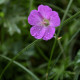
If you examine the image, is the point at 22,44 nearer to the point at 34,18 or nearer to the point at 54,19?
the point at 34,18

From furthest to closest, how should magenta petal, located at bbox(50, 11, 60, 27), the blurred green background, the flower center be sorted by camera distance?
the blurred green background
the flower center
magenta petal, located at bbox(50, 11, 60, 27)

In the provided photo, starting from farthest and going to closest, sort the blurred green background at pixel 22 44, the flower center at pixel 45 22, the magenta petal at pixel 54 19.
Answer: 1. the blurred green background at pixel 22 44
2. the flower center at pixel 45 22
3. the magenta petal at pixel 54 19

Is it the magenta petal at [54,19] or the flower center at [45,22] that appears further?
the flower center at [45,22]

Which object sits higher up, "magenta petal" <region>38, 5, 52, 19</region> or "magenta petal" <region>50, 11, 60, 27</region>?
"magenta petal" <region>38, 5, 52, 19</region>

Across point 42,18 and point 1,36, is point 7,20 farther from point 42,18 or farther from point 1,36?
point 42,18

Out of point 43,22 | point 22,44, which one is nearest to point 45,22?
point 43,22

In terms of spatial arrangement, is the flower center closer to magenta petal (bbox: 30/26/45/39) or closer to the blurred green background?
magenta petal (bbox: 30/26/45/39)

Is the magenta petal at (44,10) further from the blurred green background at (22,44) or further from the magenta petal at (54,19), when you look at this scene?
the blurred green background at (22,44)

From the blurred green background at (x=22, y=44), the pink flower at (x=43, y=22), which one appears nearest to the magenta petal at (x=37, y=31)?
the pink flower at (x=43, y=22)

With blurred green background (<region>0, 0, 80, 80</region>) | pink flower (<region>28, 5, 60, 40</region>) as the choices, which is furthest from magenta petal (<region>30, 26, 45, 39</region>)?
blurred green background (<region>0, 0, 80, 80</region>)
